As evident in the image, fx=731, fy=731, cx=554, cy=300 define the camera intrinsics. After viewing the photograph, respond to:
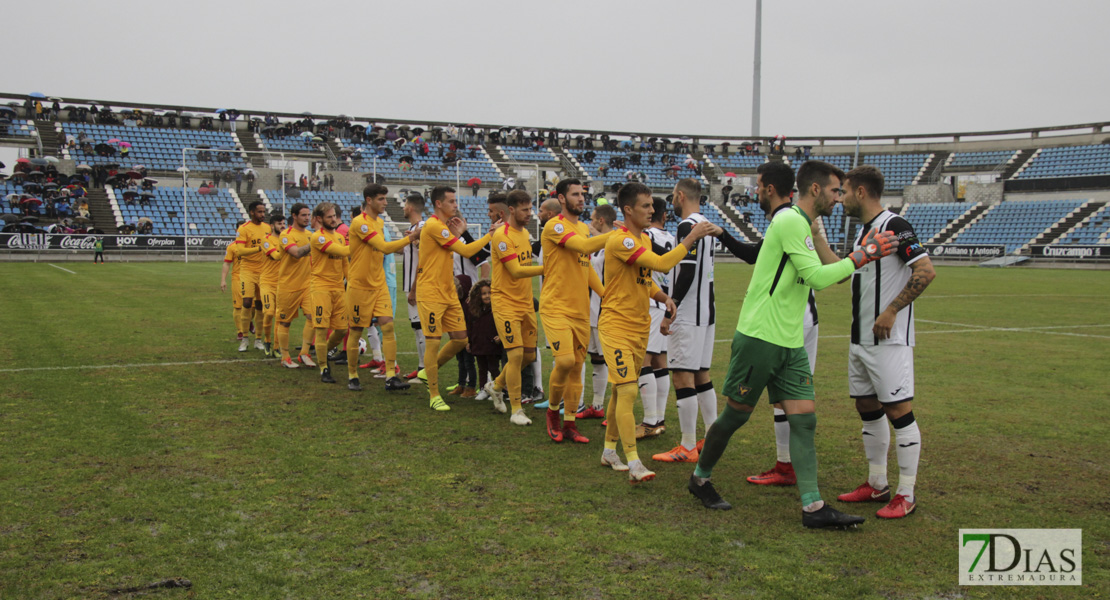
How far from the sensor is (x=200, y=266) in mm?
33469

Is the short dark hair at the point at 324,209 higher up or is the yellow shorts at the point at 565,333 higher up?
the short dark hair at the point at 324,209

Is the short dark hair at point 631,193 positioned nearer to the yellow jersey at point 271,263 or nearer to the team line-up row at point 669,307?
the team line-up row at point 669,307

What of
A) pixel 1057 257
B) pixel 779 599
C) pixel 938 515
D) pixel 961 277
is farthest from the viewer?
pixel 1057 257

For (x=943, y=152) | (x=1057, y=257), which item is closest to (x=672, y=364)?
(x=1057, y=257)

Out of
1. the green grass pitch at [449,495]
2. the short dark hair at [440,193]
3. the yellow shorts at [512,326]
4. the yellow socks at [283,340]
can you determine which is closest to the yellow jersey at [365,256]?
the short dark hair at [440,193]

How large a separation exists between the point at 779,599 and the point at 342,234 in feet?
24.2

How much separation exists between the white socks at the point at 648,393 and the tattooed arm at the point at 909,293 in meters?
2.44

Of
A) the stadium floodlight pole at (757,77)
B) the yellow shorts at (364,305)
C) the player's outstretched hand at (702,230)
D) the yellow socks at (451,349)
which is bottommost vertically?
the yellow socks at (451,349)

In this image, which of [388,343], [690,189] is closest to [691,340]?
[690,189]

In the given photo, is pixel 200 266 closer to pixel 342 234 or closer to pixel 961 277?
pixel 342 234

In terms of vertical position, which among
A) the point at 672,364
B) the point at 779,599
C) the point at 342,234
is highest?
the point at 342,234

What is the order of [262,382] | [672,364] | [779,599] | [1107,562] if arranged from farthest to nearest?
[262,382], [672,364], [1107,562], [779,599]

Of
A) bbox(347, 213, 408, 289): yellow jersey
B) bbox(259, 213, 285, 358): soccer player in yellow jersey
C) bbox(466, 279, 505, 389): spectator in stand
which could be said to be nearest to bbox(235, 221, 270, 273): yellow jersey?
bbox(259, 213, 285, 358): soccer player in yellow jersey

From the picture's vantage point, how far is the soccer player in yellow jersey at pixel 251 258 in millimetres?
11586
